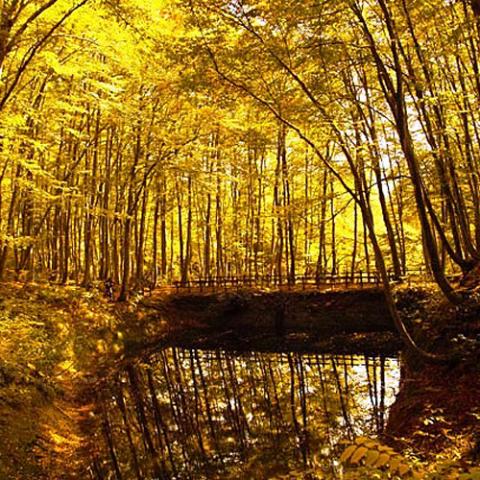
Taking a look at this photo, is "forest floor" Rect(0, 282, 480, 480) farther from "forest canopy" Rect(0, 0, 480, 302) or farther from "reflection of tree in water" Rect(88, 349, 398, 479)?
"forest canopy" Rect(0, 0, 480, 302)

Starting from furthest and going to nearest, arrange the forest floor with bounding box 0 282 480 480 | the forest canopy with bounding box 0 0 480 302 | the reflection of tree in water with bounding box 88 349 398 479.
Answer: the forest canopy with bounding box 0 0 480 302 → the reflection of tree in water with bounding box 88 349 398 479 → the forest floor with bounding box 0 282 480 480

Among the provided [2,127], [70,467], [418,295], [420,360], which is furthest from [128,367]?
[418,295]

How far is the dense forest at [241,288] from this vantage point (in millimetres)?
7582

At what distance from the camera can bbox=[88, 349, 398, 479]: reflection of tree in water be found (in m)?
7.58

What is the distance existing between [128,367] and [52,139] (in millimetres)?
8984

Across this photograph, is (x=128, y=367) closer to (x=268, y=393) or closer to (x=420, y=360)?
(x=268, y=393)

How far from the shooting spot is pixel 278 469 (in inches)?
283

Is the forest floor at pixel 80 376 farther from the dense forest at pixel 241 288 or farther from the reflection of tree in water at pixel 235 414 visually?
the reflection of tree in water at pixel 235 414

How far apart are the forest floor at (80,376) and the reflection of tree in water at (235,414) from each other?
0.76 meters

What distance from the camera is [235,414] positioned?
402 inches

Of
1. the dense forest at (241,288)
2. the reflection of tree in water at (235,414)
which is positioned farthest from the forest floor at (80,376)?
the reflection of tree in water at (235,414)

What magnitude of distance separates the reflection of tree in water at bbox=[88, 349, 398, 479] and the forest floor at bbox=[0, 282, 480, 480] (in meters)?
0.76

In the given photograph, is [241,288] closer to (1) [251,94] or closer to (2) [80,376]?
(2) [80,376]

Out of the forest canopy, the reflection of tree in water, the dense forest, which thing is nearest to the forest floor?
the dense forest
